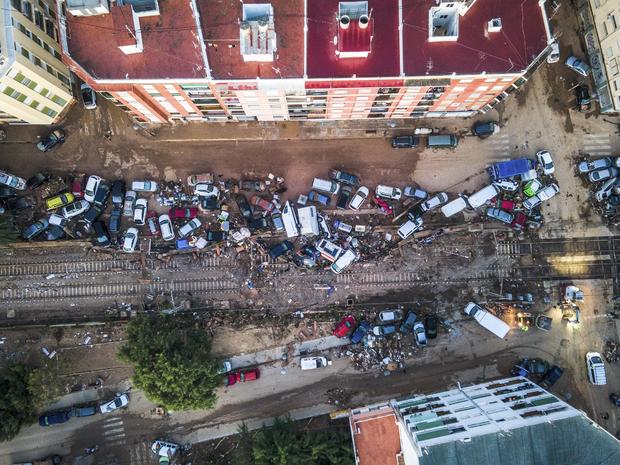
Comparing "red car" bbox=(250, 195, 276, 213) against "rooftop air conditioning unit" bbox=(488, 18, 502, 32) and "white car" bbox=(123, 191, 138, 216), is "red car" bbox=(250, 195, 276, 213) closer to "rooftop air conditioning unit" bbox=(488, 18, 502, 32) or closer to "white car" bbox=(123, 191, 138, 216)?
"white car" bbox=(123, 191, 138, 216)

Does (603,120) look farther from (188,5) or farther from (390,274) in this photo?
(188,5)

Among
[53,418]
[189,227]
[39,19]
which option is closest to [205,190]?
[189,227]

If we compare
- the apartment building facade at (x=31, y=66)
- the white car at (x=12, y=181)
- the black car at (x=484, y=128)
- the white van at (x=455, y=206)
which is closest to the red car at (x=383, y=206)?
the white van at (x=455, y=206)

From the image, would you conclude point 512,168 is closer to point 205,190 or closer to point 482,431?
point 482,431

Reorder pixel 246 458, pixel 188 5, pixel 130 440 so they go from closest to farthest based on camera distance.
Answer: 1. pixel 188 5
2. pixel 246 458
3. pixel 130 440

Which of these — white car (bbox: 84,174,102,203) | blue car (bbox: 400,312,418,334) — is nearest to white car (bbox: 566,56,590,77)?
blue car (bbox: 400,312,418,334)

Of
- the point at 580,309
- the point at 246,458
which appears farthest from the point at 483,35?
the point at 246,458

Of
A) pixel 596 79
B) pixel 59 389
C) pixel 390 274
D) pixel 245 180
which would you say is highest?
pixel 596 79

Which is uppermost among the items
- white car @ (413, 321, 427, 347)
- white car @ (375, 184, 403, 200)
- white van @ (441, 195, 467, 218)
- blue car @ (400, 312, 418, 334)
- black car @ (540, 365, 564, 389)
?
white car @ (375, 184, 403, 200)
